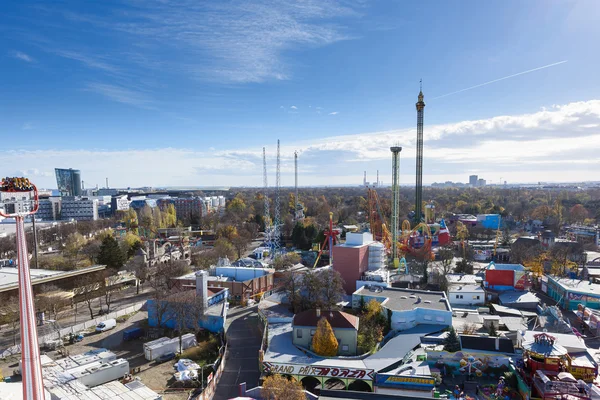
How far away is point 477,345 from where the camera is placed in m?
20.2

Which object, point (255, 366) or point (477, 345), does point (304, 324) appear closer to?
point (255, 366)

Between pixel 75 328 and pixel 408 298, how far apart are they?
75.7ft

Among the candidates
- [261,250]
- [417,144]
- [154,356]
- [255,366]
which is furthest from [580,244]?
[154,356]

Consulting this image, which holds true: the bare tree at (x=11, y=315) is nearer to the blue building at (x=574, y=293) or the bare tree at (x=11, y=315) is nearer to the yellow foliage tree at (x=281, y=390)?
the yellow foliage tree at (x=281, y=390)

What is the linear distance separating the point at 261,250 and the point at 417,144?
2918 centimetres

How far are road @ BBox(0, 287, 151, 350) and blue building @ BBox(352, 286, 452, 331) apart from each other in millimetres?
19962

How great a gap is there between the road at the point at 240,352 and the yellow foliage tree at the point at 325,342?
349 cm

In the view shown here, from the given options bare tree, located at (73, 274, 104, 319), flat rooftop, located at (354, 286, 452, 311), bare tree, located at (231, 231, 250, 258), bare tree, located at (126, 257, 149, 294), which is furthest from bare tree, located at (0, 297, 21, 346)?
bare tree, located at (231, 231, 250, 258)

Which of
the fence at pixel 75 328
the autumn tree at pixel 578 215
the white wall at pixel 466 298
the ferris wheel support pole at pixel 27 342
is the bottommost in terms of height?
the fence at pixel 75 328

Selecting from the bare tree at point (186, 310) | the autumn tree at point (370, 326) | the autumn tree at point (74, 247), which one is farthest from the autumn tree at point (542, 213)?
the autumn tree at point (74, 247)

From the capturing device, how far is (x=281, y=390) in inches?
598

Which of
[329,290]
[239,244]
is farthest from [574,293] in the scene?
[239,244]

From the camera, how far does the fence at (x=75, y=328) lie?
22.7m

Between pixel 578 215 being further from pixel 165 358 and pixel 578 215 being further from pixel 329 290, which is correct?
pixel 165 358
